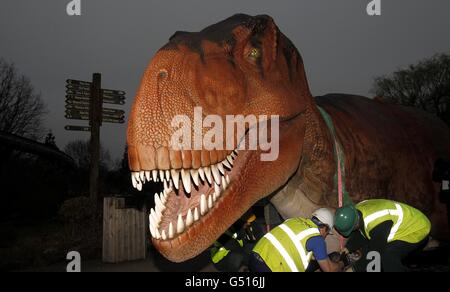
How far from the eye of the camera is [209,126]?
2.12m

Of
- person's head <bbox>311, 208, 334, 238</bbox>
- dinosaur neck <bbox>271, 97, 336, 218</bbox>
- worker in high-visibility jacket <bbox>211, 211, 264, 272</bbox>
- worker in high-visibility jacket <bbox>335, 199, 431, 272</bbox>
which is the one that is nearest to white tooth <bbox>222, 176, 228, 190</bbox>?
dinosaur neck <bbox>271, 97, 336, 218</bbox>

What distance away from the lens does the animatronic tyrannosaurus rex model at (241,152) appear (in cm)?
208

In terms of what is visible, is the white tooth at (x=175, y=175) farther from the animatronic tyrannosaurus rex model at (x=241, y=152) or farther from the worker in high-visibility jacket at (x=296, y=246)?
the worker in high-visibility jacket at (x=296, y=246)

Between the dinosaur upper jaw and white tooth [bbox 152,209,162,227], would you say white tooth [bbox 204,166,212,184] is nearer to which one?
the dinosaur upper jaw

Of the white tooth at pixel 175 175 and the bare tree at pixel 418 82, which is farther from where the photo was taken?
the bare tree at pixel 418 82

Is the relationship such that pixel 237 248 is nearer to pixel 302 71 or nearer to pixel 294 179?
pixel 294 179

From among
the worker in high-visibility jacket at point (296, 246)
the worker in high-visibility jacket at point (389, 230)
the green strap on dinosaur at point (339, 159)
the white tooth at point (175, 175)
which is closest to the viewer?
the white tooth at point (175, 175)

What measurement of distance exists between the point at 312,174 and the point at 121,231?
6.08 metres

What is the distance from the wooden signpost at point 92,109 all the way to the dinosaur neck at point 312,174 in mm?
7781

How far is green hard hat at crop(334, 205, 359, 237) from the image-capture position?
267 centimetres

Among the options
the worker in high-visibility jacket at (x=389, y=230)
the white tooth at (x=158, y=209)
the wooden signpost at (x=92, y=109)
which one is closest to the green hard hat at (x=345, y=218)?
the worker in high-visibility jacket at (x=389, y=230)

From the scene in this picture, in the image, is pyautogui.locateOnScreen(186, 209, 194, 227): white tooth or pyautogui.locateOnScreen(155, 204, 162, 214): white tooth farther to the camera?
pyautogui.locateOnScreen(155, 204, 162, 214): white tooth

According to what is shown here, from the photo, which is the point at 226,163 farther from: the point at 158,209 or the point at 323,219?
the point at 323,219

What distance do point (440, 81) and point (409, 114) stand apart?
95.5ft
